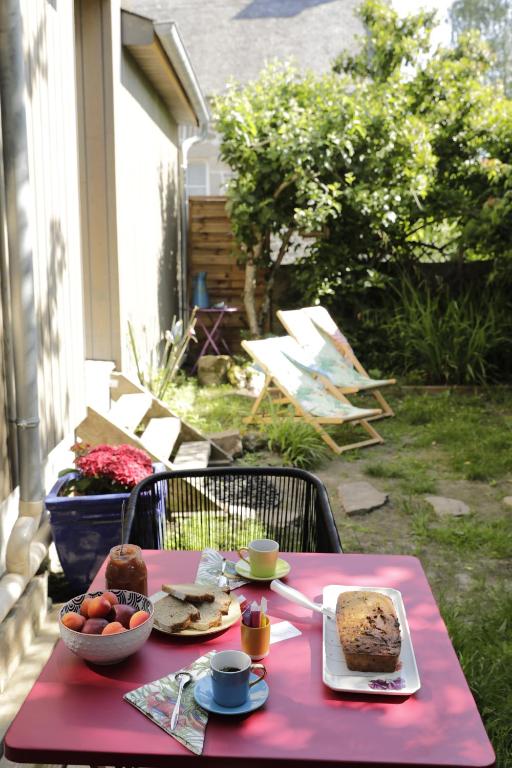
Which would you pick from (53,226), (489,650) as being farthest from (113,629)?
(53,226)

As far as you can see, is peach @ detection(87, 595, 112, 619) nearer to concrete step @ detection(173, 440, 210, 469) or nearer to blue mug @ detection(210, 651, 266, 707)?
blue mug @ detection(210, 651, 266, 707)

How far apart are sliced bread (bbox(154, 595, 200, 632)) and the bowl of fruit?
6 cm

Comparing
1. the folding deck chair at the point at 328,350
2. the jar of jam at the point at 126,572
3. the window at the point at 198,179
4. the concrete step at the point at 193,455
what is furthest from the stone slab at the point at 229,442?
the window at the point at 198,179

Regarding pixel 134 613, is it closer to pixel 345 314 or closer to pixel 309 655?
pixel 309 655

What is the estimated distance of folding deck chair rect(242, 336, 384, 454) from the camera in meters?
5.49

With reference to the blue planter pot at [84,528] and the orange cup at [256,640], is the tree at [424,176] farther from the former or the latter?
the orange cup at [256,640]

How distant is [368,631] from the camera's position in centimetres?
144

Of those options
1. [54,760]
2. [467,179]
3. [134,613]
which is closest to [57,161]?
[134,613]

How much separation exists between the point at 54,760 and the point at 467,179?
325 inches

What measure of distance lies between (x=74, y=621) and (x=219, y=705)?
Result: 0.32 meters

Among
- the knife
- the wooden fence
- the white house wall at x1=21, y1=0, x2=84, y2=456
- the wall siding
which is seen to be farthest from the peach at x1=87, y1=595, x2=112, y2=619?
the wooden fence

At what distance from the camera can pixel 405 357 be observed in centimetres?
810

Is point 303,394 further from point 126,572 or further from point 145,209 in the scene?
point 126,572

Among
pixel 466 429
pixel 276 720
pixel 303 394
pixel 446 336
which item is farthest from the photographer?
pixel 446 336
